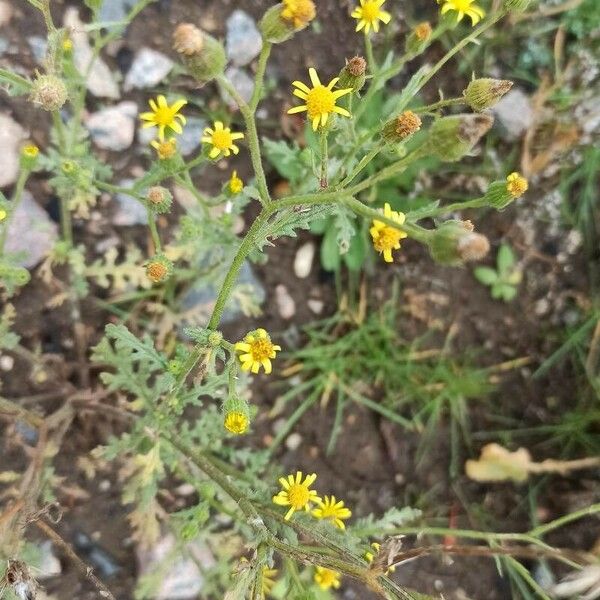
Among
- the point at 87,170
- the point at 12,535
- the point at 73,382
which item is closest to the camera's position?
the point at 12,535

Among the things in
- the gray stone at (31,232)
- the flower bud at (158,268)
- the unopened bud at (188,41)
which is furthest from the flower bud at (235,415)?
the gray stone at (31,232)

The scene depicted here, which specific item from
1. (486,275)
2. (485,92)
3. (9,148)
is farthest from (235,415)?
(486,275)

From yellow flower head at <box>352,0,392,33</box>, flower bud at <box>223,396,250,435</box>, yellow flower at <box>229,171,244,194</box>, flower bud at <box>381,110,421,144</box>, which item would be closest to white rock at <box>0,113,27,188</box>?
yellow flower at <box>229,171,244,194</box>

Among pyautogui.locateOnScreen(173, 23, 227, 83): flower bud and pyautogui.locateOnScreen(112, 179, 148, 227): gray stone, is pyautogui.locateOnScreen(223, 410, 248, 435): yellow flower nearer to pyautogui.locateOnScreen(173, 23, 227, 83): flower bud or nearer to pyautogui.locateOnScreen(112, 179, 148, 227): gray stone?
pyautogui.locateOnScreen(173, 23, 227, 83): flower bud

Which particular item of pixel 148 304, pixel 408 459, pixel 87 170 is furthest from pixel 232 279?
pixel 408 459

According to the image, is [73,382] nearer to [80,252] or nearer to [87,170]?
[80,252]

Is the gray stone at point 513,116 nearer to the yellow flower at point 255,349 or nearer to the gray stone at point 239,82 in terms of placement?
the gray stone at point 239,82

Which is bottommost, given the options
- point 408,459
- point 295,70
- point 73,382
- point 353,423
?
point 408,459
